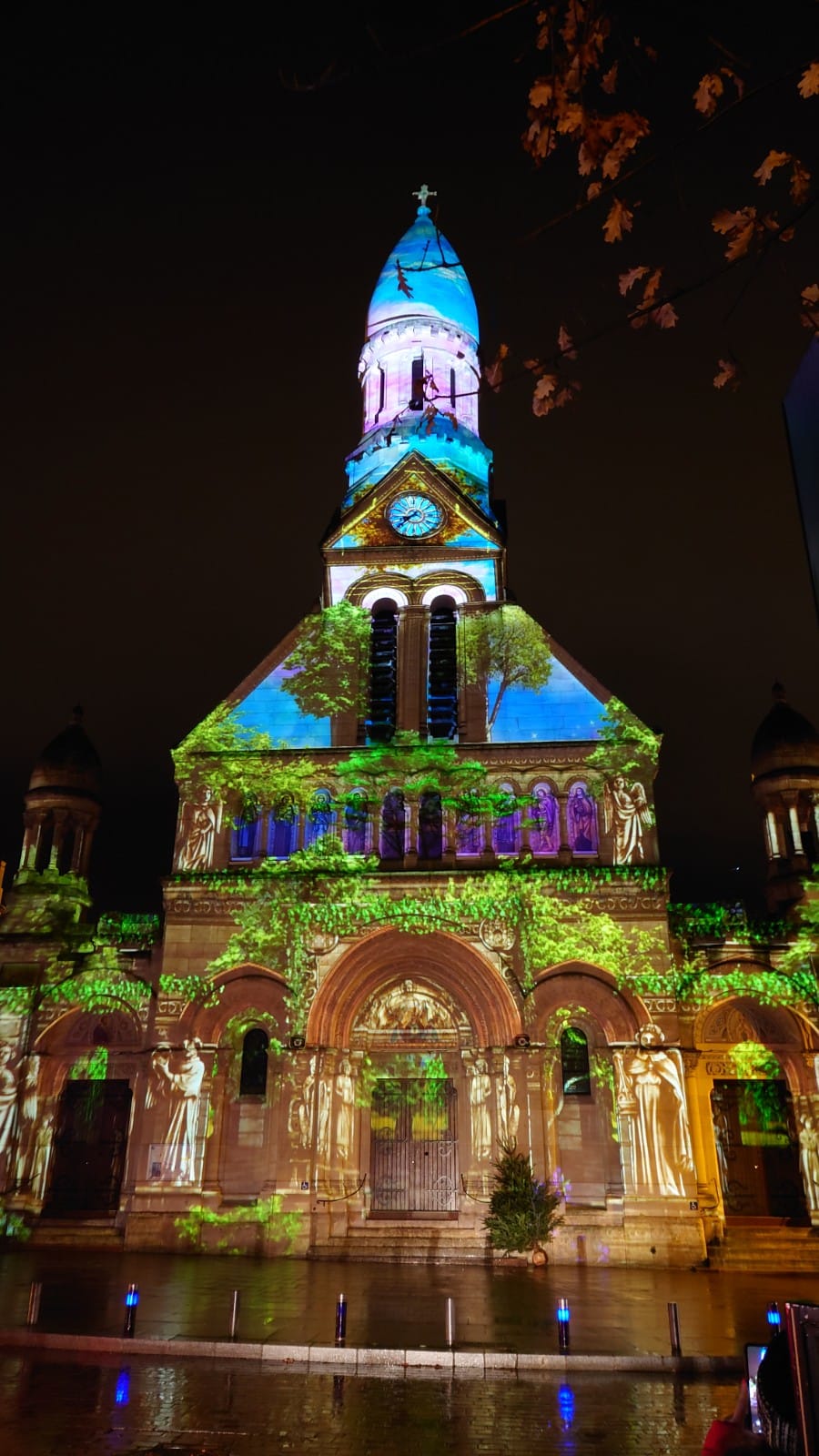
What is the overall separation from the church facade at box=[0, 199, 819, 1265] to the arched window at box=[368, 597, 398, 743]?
4.6 inches

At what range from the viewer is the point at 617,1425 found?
29.7ft

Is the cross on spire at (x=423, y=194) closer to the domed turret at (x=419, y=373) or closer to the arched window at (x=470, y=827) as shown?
the domed turret at (x=419, y=373)

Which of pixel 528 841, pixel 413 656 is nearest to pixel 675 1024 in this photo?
pixel 528 841

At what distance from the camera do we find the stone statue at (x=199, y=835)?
23953 millimetres

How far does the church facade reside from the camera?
21094 mm

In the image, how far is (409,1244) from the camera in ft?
67.2

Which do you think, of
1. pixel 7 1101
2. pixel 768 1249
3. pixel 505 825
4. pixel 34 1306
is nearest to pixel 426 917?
pixel 505 825

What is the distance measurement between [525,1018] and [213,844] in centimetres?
843

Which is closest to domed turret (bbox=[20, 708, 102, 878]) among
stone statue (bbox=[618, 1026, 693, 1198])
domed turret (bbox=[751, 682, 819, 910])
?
stone statue (bbox=[618, 1026, 693, 1198])

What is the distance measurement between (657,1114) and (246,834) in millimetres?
11293

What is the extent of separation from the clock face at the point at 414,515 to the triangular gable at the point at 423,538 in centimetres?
16

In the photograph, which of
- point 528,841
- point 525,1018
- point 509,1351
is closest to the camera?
point 509,1351

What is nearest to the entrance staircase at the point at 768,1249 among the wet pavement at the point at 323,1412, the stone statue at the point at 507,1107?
the stone statue at the point at 507,1107

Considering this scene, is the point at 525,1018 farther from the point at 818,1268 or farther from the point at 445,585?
the point at 445,585
